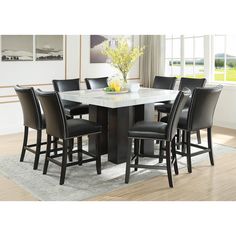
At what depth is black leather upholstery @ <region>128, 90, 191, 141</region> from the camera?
330 centimetres

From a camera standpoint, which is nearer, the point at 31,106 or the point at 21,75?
the point at 31,106

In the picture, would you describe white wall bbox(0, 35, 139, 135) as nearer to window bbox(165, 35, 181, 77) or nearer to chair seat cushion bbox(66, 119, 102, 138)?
window bbox(165, 35, 181, 77)

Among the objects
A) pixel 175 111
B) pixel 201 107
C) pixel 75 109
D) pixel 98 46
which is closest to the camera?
pixel 175 111

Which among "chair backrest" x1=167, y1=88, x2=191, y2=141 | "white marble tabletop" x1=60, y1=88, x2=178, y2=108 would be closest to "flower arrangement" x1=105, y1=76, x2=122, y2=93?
"white marble tabletop" x1=60, y1=88, x2=178, y2=108

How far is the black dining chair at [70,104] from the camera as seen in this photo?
183 inches

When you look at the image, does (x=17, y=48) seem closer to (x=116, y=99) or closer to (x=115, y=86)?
(x=115, y=86)

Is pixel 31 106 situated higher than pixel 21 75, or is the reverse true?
pixel 21 75

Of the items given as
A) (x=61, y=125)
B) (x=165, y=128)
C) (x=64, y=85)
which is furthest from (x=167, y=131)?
(x=64, y=85)

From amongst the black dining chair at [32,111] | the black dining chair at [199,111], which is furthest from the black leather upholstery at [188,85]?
the black dining chair at [32,111]

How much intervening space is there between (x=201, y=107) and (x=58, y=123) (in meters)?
1.43

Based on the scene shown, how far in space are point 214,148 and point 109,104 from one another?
188 centimetres

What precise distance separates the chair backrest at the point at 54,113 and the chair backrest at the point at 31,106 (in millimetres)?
281

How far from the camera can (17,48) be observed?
562 centimetres

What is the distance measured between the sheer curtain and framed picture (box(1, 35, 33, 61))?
231 centimetres
